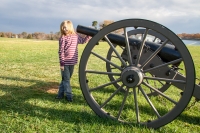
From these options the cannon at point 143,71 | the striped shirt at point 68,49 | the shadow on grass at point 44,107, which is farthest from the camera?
the striped shirt at point 68,49

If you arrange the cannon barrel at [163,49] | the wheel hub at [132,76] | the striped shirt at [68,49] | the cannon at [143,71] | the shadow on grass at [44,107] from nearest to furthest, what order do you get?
the cannon at [143,71] → the wheel hub at [132,76] → the shadow on grass at [44,107] → the cannon barrel at [163,49] → the striped shirt at [68,49]

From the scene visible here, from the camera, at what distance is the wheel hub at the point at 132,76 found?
10.4ft

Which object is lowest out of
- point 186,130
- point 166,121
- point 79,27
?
point 186,130

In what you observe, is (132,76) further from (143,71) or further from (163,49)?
(163,49)

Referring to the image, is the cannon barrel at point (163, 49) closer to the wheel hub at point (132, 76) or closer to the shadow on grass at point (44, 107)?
the wheel hub at point (132, 76)

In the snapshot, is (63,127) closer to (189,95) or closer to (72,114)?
(72,114)

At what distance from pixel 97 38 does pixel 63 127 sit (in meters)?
1.43

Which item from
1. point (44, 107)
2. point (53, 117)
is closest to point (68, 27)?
point (44, 107)

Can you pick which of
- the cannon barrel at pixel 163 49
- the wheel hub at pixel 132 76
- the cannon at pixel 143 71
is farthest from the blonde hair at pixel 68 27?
the wheel hub at pixel 132 76

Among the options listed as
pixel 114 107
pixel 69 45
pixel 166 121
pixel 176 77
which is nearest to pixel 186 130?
pixel 166 121

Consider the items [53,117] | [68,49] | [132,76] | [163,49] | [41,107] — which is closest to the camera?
[132,76]

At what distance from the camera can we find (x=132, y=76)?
10.5ft

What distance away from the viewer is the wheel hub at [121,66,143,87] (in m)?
3.18

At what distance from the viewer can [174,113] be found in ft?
9.74
